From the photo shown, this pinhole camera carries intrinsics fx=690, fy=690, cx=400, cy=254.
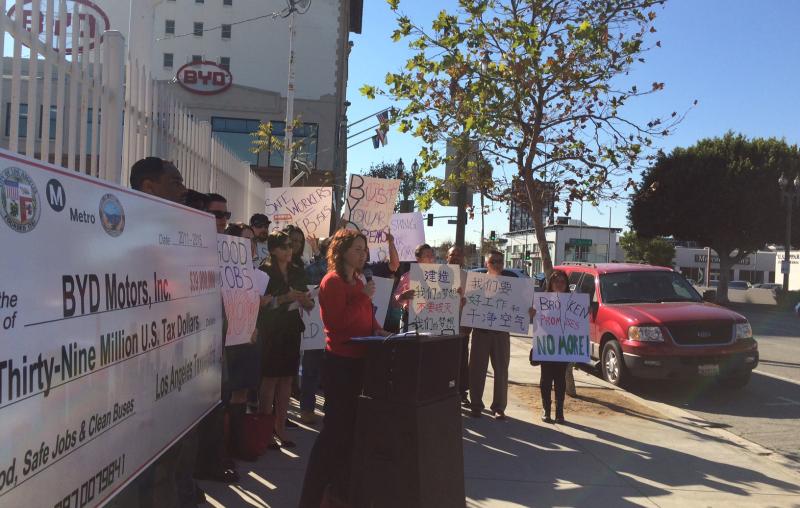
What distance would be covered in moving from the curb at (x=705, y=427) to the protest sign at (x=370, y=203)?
13.6 feet

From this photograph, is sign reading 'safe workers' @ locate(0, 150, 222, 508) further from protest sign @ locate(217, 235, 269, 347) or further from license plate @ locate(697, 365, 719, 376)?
license plate @ locate(697, 365, 719, 376)

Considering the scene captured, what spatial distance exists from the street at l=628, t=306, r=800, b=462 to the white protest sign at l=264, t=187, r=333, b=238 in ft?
16.6

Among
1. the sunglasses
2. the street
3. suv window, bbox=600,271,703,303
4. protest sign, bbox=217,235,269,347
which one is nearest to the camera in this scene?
protest sign, bbox=217,235,269,347

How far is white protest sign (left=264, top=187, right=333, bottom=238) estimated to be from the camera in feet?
27.1

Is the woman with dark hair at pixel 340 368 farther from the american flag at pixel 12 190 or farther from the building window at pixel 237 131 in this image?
the building window at pixel 237 131

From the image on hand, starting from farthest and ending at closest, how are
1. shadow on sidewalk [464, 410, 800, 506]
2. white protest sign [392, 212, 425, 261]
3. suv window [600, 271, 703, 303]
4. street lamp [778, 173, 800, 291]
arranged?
street lamp [778, 173, 800, 291] < suv window [600, 271, 703, 303] < white protest sign [392, 212, 425, 261] < shadow on sidewalk [464, 410, 800, 506]

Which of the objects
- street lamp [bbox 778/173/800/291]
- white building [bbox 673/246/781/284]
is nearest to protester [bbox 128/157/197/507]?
street lamp [bbox 778/173/800/291]

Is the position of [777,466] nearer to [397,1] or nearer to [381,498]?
[381,498]

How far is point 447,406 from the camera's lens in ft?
13.7

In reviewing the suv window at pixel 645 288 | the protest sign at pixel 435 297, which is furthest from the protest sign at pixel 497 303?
the suv window at pixel 645 288

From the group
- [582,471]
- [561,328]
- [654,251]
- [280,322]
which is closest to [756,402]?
[561,328]

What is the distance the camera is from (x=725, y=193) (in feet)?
129

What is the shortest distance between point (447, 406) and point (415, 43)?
584 centimetres

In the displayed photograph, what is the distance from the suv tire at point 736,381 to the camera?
10.3 metres
